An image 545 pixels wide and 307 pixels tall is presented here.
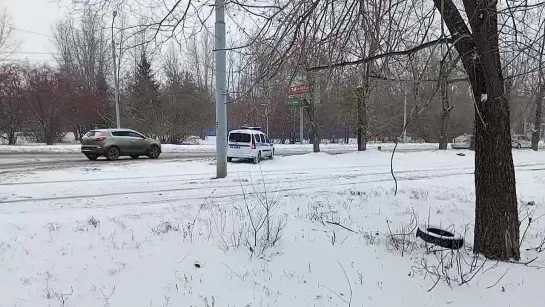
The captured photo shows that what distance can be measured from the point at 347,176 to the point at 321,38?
31.2ft

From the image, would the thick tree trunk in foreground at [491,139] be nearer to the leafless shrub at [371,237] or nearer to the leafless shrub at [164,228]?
the leafless shrub at [371,237]

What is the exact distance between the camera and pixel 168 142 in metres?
38.2

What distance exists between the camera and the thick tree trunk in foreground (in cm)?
484

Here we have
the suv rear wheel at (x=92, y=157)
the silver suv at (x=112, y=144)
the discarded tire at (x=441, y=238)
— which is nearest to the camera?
the discarded tire at (x=441, y=238)

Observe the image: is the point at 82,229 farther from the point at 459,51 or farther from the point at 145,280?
the point at 459,51

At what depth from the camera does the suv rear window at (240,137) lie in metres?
19.2

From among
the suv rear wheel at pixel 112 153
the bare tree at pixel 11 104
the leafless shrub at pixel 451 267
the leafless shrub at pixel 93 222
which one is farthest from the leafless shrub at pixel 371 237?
the bare tree at pixel 11 104

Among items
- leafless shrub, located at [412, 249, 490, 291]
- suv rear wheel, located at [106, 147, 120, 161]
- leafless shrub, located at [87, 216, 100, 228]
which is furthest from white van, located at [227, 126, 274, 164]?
leafless shrub, located at [412, 249, 490, 291]

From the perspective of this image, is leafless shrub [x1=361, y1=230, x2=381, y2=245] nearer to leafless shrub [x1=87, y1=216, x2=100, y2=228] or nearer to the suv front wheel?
leafless shrub [x1=87, y1=216, x2=100, y2=228]

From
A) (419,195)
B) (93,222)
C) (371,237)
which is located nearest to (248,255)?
(371,237)

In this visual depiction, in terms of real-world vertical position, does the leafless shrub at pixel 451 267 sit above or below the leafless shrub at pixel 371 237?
below

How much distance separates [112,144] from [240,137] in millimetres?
6208

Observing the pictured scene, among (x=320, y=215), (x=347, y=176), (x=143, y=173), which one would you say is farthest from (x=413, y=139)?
(x=320, y=215)

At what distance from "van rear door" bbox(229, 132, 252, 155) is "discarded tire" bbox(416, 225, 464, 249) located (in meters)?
13.7
